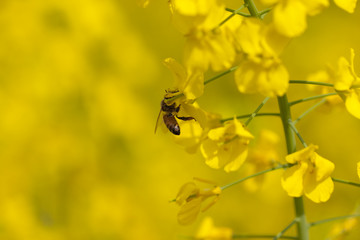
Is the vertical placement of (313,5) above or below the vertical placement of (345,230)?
above

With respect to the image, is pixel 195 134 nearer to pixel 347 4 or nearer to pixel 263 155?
pixel 263 155

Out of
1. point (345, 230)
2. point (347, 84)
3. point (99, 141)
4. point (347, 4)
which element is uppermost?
point (347, 4)

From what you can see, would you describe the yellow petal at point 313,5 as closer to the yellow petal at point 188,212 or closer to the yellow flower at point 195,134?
the yellow flower at point 195,134

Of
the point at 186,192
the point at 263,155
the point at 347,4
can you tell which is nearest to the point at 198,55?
the point at 347,4

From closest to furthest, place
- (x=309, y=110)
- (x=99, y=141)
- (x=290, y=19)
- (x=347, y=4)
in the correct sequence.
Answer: (x=290, y=19)
(x=347, y=4)
(x=309, y=110)
(x=99, y=141)

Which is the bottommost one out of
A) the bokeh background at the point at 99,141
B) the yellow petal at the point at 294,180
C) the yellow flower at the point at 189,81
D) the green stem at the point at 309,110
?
the bokeh background at the point at 99,141

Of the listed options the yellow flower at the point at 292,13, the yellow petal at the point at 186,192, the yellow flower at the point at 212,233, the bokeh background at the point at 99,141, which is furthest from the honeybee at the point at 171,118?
the bokeh background at the point at 99,141
